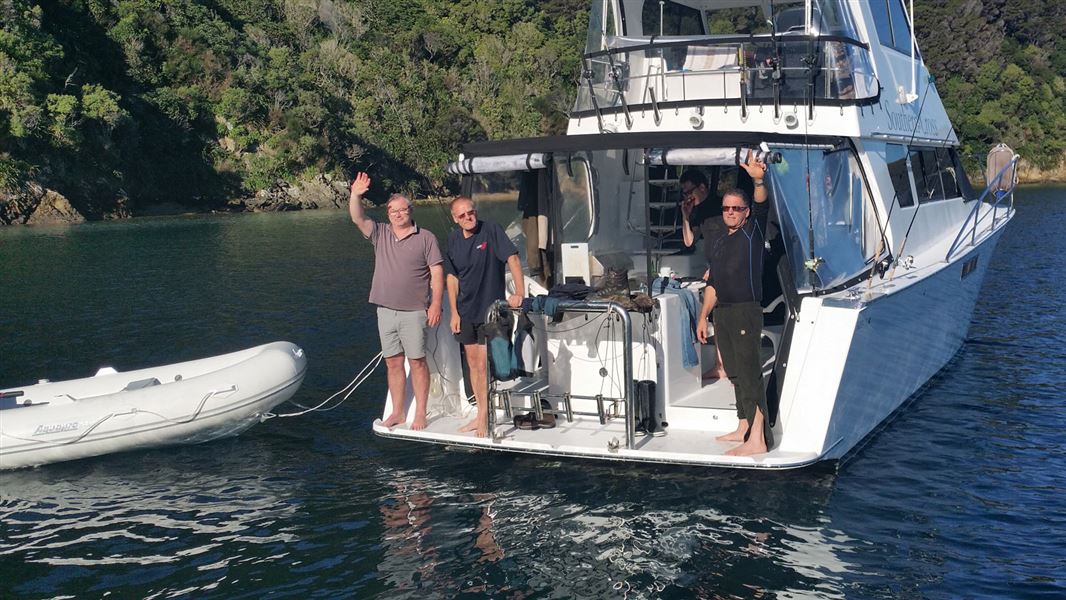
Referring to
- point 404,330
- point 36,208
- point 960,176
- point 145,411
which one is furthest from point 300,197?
point 404,330

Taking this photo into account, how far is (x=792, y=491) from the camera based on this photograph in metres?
7.77

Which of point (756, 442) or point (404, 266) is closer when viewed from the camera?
point (756, 442)

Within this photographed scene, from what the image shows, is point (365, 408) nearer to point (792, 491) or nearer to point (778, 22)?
point (792, 491)

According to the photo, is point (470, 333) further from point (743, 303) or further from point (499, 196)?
point (743, 303)

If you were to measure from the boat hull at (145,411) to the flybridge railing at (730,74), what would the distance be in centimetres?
430

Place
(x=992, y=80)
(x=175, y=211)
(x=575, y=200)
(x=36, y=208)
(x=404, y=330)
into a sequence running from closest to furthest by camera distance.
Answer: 1. (x=404, y=330)
2. (x=575, y=200)
3. (x=36, y=208)
4. (x=175, y=211)
5. (x=992, y=80)

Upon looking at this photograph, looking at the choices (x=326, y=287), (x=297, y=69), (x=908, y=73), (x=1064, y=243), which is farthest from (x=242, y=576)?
(x=297, y=69)

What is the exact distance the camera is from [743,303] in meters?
7.39

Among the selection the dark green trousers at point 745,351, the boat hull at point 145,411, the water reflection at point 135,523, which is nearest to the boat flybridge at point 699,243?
the dark green trousers at point 745,351

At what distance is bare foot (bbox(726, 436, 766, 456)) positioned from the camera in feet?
24.2

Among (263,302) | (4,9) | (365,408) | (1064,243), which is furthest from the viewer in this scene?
(4,9)

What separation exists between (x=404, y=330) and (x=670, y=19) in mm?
6242

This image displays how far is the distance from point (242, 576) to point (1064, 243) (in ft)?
87.2

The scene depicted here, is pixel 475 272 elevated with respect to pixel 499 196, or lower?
lower
